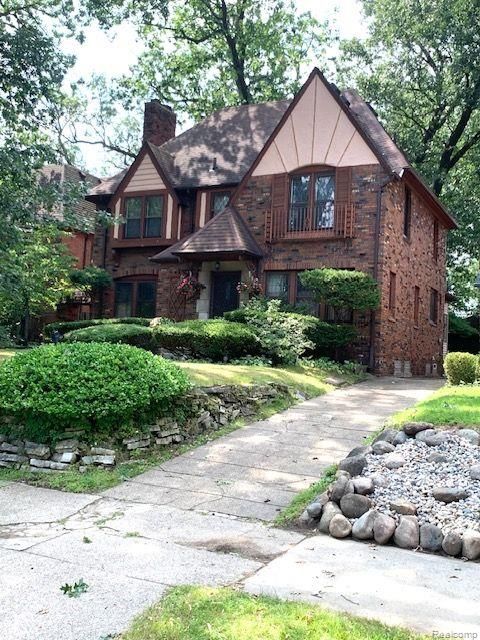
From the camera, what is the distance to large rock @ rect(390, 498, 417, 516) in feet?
16.5

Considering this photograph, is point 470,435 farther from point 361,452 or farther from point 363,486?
point 363,486

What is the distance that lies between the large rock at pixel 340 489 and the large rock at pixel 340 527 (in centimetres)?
37

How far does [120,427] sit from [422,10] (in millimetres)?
23181

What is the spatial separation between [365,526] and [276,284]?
1386 centimetres

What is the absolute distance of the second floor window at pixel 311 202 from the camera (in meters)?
17.7

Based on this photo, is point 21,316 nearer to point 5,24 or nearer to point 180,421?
point 5,24

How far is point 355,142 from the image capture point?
56.9 feet

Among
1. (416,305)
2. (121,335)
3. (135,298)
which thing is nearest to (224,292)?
(135,298)

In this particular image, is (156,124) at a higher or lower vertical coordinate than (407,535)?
higher

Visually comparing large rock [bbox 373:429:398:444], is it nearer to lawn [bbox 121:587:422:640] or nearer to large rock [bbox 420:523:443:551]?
large rock [bbox 420:523:443:551]

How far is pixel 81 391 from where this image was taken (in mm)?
7016

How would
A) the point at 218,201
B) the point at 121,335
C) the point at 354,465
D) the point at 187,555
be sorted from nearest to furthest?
1. the point at 187,555
2. the point at 354,465
3. the point at 121,335
4. the point at 218,201

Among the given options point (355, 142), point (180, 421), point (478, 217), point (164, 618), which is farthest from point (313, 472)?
point (478, 217)

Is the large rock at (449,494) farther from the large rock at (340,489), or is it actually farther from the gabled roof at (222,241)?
the gabled roof at (222,241)
